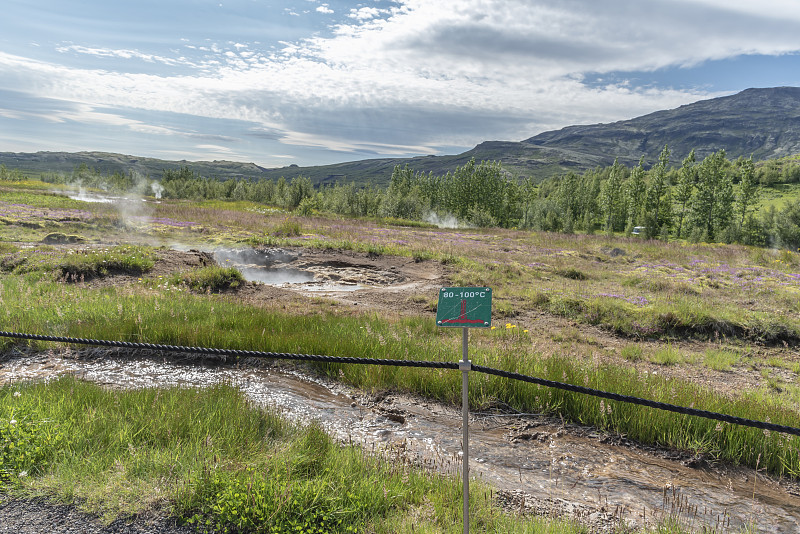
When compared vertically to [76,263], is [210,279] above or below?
below

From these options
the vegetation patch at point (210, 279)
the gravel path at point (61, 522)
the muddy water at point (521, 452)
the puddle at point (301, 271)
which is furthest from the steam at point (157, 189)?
the gravel path at point (61, 522)

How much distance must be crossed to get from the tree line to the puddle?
113 ft

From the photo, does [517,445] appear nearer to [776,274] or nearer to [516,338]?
[516,338]

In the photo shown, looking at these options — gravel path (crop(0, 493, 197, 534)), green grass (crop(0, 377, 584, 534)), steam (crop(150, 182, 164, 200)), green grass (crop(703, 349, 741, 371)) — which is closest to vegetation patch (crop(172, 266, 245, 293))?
green grass (crop(0, 377, 584, 534))

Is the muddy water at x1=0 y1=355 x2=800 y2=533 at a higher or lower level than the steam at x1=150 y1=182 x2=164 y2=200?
lower

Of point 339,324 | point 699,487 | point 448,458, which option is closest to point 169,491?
point 448,458

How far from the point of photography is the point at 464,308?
297cm

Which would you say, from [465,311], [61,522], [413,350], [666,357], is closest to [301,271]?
[413,350]

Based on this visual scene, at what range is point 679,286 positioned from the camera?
17.6m

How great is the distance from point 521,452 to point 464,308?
10.2 feet

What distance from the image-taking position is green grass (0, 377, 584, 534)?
3012mm

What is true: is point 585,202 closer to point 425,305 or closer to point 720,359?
point 425,305

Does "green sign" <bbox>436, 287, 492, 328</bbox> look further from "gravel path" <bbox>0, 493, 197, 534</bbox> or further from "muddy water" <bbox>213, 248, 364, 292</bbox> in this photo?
"muddy water" <bbox>213, 248, 364, 292</bbox>

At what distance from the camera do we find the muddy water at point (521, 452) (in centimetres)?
402
